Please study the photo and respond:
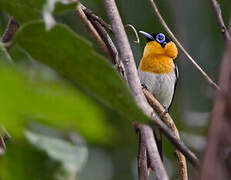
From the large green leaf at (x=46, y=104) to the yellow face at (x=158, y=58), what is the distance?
12.4 feet

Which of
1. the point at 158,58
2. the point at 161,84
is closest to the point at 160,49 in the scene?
the point at 158,58

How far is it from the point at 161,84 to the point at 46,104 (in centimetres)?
371

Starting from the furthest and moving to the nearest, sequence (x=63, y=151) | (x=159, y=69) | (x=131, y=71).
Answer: (x=159, y=69), (x=131, y=71), (x=63, y=151)

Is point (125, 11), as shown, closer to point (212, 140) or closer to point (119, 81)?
point (119, 81)

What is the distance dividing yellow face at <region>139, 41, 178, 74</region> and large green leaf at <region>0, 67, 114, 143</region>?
3.79 metres

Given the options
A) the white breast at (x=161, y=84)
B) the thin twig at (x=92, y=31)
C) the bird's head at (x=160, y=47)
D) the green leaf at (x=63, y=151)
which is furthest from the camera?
the bird's head at (x=160, y=47)

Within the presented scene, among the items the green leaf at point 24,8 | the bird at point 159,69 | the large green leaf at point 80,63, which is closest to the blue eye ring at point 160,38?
the bird at point 159,69

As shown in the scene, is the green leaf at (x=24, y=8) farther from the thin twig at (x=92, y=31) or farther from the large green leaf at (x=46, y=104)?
the thin twig at (x=92, y=31)

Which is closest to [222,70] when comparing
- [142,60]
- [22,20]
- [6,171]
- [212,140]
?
[212,140]

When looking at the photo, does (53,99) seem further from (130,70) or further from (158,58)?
(158,58)

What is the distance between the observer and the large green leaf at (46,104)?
0.42 metres

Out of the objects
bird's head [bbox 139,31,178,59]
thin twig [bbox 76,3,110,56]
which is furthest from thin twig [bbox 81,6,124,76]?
bird's head [bbox 139,31,178,59]

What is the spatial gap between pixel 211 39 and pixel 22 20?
281 cm

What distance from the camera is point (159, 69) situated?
4.27 m
